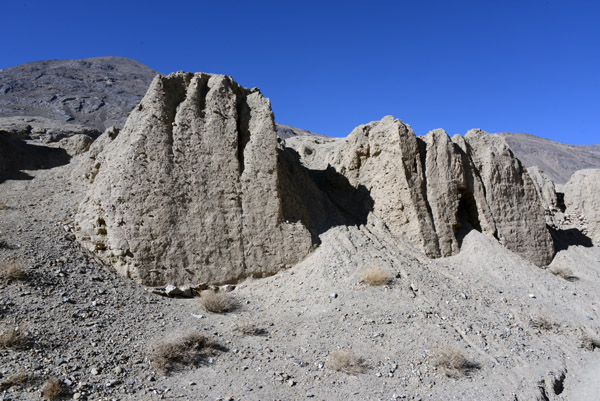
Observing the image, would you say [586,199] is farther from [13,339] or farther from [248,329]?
[13,339]

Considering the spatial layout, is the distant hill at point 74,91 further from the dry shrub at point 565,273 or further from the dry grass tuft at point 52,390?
the dry grass tuft at point 52,390

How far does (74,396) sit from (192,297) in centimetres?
311

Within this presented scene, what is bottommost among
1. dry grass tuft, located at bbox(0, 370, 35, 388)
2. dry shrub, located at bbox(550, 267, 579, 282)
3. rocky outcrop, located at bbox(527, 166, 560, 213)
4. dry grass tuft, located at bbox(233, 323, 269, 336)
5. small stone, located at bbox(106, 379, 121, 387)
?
small stone, located at bbox(106, 379, 121, 387)

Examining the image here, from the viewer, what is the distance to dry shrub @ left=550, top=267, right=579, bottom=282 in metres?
11.3

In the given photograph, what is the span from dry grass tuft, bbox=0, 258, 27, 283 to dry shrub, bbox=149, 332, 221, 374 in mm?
2693

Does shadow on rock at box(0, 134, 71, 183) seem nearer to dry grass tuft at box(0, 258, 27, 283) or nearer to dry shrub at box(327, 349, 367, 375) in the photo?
dry grass tuft at box(0, 258, 27, 283)

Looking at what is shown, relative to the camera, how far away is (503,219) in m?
11.9

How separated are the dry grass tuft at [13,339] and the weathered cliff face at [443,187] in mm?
8128

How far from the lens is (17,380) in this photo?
4848 millimetres

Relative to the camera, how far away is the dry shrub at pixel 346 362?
6.11 meters

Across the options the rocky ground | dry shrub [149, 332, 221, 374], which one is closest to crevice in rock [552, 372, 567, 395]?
the rocky ground

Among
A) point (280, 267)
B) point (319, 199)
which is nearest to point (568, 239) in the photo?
point (319, 199)

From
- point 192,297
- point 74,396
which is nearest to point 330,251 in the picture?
point 192,297

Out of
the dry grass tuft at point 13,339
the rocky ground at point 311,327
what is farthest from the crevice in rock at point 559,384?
the dry grass tuft at point 13,339
